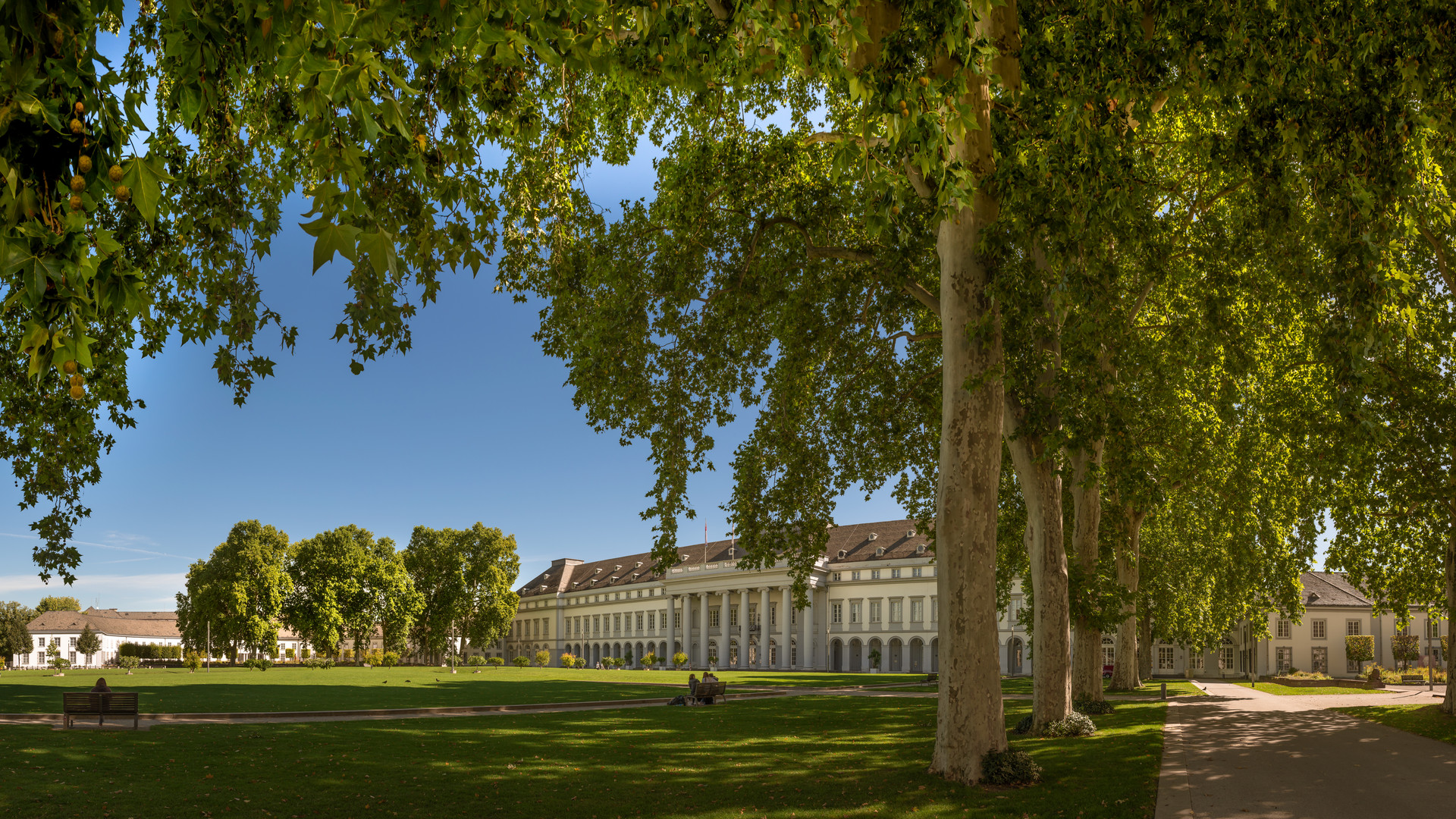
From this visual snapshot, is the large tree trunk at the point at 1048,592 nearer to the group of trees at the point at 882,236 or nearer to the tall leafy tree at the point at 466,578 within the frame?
the group of trees at the point at 882,236

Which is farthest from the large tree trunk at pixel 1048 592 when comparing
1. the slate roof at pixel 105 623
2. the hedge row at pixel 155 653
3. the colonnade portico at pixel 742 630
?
the slate roof at pixel 105 623

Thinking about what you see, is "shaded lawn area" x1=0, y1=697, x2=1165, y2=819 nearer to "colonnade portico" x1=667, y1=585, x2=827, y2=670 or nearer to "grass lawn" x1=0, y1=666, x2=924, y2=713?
"grass lawn" x1=0, y1=666, x2=924, y2=713

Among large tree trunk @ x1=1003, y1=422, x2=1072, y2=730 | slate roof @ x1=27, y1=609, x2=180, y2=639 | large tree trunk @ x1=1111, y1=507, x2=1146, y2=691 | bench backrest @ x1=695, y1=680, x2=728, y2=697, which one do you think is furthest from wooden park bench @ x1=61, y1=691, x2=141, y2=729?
slate roof @ x1=27, y1=609, x2=180, y2=639

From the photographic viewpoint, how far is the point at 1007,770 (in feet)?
42.3

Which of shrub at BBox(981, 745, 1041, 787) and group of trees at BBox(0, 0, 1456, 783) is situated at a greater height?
group of trees at BBox(0, 0, 1456, 783)

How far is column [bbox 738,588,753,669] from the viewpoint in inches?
4168

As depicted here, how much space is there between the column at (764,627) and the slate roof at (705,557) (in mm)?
5962

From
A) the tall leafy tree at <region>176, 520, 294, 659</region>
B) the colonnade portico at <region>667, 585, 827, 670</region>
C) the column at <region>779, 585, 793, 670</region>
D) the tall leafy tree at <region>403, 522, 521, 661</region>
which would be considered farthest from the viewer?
the colonnade portico at <region>667, 585, 827, 670</region>

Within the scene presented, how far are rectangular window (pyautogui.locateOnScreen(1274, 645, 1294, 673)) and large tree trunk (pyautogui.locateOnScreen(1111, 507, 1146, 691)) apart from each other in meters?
50.8

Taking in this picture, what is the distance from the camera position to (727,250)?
20203 millimetres

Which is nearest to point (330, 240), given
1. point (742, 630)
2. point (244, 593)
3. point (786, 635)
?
point (244, 593)

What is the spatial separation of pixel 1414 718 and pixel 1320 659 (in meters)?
67.5

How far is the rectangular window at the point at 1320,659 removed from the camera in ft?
268

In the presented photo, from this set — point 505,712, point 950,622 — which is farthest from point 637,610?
point 950,622
